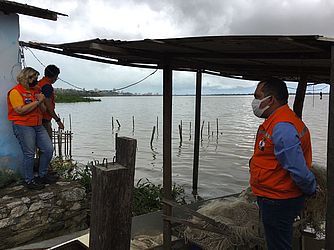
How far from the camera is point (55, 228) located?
5223 millimetres

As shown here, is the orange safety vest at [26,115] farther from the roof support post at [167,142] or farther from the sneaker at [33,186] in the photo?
the roof support post at [167,142]

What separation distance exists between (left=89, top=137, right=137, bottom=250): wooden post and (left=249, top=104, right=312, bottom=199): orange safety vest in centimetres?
110

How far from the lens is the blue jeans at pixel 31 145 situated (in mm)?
5098

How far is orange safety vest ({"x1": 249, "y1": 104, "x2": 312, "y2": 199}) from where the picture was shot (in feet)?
8.36

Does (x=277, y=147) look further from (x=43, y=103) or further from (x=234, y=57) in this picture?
(x=43, y=103)

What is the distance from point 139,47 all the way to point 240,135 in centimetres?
2223

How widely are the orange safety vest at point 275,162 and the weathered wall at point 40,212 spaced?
11.8 ft

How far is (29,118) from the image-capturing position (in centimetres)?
511

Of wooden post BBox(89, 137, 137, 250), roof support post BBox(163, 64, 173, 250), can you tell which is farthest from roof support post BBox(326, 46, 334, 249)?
roof support post BBox(163, 64, 173, 250)

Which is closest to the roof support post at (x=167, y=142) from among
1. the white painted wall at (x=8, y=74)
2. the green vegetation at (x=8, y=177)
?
the green vegetation at (x=8, y=177)

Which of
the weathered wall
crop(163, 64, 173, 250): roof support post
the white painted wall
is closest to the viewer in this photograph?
crop(163, 64, 173, 250): roof support post

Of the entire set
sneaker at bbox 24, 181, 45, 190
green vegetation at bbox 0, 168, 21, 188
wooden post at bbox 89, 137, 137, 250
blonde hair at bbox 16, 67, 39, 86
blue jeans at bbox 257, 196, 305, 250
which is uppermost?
blonde hair at bbox 16, 67, 39, 86

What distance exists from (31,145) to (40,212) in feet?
3.33

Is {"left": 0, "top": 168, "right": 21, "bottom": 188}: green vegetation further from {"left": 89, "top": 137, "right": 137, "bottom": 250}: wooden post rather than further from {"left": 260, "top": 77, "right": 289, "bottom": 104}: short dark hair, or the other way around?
{"left": 260, "top": 77, "right": 289, "bottom": 104}: short dark hair
